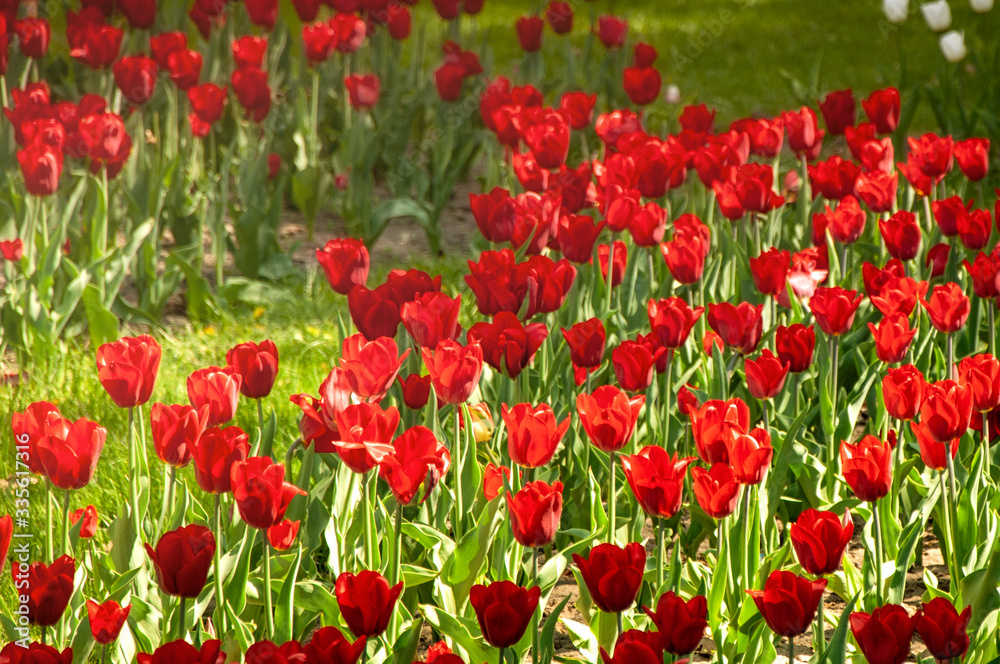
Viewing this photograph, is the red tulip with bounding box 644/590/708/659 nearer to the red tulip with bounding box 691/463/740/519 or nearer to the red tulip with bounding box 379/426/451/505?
the red tulip with bounding box 691/463/740/519

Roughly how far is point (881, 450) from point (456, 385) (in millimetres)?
638

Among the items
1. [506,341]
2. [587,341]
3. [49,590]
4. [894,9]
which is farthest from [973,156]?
[49,590]

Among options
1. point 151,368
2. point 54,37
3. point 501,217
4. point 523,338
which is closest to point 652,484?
point 523,338

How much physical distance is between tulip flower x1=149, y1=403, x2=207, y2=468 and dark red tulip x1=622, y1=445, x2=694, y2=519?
64 centimetres

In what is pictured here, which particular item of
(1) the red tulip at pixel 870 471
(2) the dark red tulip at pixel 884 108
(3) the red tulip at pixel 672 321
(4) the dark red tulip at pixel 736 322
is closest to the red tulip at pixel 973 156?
(2) the dark red tulip at pixel 884 108

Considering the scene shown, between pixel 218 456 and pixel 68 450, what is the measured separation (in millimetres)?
210

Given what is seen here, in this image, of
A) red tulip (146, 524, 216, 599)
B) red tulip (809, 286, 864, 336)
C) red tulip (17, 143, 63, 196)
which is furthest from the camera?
red tulip (17, 143, 63, 196)

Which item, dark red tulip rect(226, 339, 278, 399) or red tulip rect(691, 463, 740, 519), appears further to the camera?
dark red tulip rect(226, 339, 278, 399)

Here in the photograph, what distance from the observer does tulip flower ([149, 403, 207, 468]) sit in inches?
63.2

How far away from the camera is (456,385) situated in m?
1.71

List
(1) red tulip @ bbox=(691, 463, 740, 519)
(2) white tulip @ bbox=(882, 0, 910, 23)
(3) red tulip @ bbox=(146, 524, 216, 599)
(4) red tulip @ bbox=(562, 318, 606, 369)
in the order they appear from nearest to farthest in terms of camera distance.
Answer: (3) red tulip @ bbox=(146, 524, 216, 599) < (1) red tulip @ bbox=(691, 463, 740, 519) < (4) red tulip @ bbox=(562, 318, 606, 369) < (2) white tulip @ bbox=(882, 0, 910, 23)

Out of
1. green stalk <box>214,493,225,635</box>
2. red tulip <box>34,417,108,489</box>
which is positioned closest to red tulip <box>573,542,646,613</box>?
green stalk <box>214,493,225,635</box>

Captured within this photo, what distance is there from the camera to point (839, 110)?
3.58 meters

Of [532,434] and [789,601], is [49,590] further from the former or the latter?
[789,601]
